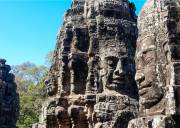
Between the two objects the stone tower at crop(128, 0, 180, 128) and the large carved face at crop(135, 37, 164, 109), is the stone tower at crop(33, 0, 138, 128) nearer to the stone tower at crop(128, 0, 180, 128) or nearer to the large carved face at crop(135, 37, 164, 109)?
the large carved face at crop(135, 37, 164, 109)

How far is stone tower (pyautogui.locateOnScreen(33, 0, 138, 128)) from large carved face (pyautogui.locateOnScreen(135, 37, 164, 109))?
5475 mm

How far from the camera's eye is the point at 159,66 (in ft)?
21.8

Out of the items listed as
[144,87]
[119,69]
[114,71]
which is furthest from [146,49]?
[114,71]

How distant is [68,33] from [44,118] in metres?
3.43

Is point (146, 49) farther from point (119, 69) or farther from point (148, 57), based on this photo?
point (119, 69)

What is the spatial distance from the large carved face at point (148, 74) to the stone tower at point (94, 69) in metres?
5.48

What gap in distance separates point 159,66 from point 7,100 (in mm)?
18398

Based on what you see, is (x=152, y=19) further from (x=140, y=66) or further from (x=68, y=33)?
(x=68, y=33)

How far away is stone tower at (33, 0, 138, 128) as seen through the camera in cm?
1283

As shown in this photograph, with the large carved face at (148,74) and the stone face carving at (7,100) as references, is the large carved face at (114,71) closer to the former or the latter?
the large carved face at (148,74)

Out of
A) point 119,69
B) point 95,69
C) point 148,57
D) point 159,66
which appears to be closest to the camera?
point 159,66

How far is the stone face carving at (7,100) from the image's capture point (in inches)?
928

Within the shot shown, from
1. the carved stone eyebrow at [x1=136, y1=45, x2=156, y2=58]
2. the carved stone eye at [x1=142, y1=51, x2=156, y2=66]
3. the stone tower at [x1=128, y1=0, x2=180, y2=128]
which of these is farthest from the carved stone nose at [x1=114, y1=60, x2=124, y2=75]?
the carved stone eye at [x1=142, y1=51, x2=156, y2=66]

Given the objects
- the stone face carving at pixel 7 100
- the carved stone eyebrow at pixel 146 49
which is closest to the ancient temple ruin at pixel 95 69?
the carved stone eyebrow at pixel 146 49
